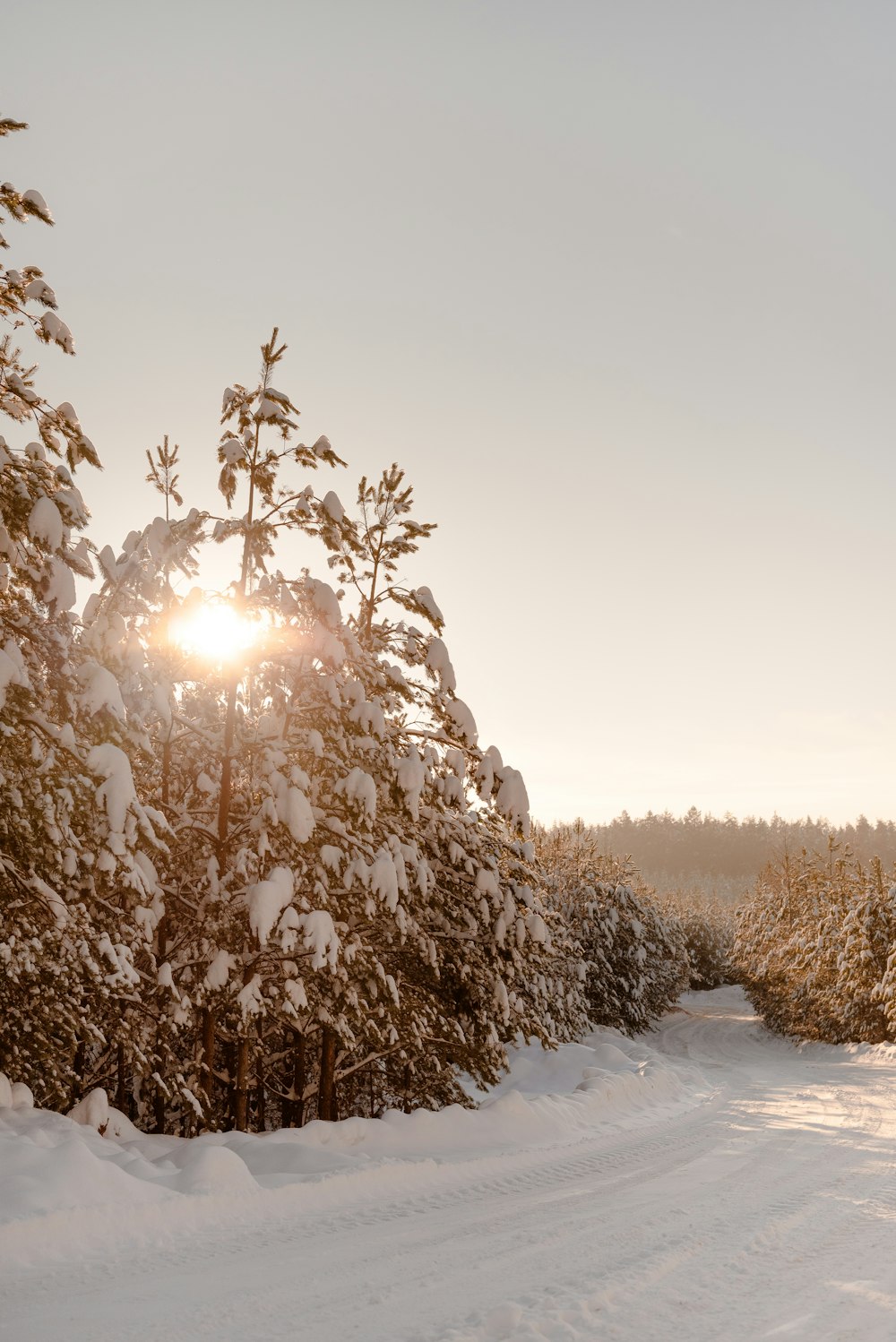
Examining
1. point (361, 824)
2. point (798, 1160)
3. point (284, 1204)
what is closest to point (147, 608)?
point (361, 824)

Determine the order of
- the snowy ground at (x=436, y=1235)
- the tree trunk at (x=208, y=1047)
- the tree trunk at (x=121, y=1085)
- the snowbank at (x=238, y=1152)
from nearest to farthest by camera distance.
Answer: the snowy ground at (x=436, y=1235)
the snowbank at (x=238, y=1152)
the tree trunk at (x=208, y=1047)
the tree trunk at (x=121, y=1085)

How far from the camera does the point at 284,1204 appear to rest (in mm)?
6520

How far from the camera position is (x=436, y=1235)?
239 inches

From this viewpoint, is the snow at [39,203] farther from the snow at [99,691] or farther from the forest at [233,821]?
the snow at [99,691]

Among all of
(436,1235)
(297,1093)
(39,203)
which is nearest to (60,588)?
(39,203)

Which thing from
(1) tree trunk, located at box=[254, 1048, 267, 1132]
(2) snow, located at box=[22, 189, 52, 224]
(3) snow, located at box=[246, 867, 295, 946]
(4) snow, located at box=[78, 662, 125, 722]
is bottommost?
(1) tree trunk, located at box=[254, 1048, 267, 1132]

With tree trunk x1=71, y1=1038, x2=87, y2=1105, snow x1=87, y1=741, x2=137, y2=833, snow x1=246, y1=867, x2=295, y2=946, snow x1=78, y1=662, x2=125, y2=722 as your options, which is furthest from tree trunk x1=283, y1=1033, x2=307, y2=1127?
Answer: snow x1=78, y1=662, x2=125, y2=722

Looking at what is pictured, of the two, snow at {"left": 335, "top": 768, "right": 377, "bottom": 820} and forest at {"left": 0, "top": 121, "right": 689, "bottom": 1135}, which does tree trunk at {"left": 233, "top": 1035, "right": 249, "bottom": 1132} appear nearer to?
forest at {"left": 0, "top": 121, "right": 689, "bottom": 1135}

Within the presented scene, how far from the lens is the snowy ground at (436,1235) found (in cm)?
452

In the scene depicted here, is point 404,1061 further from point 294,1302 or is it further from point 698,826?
point 698,826

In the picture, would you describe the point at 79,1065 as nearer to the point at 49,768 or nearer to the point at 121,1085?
the point at 121,1085

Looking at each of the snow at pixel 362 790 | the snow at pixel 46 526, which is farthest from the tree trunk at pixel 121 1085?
the snow at pixel 46 526

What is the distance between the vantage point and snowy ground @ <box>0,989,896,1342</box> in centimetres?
452

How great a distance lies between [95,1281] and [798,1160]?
7.74 metres
